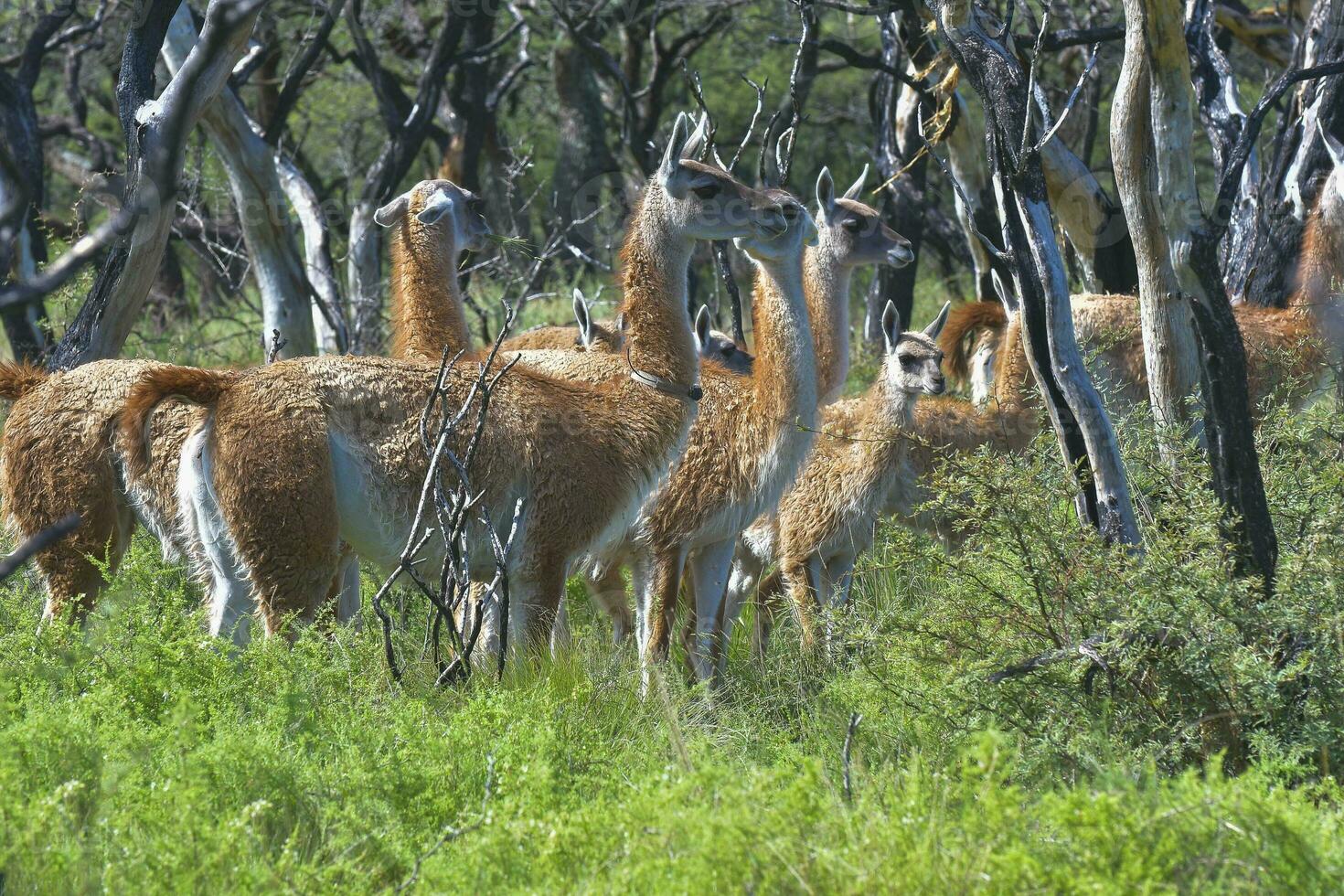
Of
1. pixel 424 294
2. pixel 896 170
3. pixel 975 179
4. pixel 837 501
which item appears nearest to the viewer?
pixel 837 501

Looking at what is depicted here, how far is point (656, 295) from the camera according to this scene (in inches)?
242

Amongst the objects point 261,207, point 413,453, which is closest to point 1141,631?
point 413,453

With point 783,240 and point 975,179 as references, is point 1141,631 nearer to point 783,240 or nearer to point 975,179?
point 783,240

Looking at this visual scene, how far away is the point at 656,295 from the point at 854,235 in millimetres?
2069

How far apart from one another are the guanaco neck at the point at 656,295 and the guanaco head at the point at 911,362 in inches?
55.1

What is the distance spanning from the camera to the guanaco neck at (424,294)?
6859mm

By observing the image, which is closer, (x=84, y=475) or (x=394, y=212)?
(x=84, y=475)

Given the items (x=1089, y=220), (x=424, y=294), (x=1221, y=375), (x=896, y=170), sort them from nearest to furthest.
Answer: (x=1221, y=375) < (x=424, y=294) < (x=1089, y=220) < (x=896, y=170)

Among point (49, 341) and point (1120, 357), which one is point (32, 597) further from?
point (1120, 357)

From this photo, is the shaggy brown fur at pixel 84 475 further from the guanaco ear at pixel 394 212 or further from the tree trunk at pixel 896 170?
the tree trunk at pixel 896 170

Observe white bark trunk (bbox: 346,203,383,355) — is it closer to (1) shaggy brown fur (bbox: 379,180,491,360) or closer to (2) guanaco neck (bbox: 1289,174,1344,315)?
(1) shaggy brown fur (bbox: 379,180,491,360)

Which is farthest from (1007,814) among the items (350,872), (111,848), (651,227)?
(651,227)

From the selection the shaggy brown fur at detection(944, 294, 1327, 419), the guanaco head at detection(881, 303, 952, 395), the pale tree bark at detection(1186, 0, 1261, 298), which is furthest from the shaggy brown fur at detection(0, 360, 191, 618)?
the pale tree bark at detection(1186, 0, 1261, 298)

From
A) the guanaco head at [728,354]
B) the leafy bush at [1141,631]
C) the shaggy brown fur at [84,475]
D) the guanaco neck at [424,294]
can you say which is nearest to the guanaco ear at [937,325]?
the guanaco head at [728,354]
